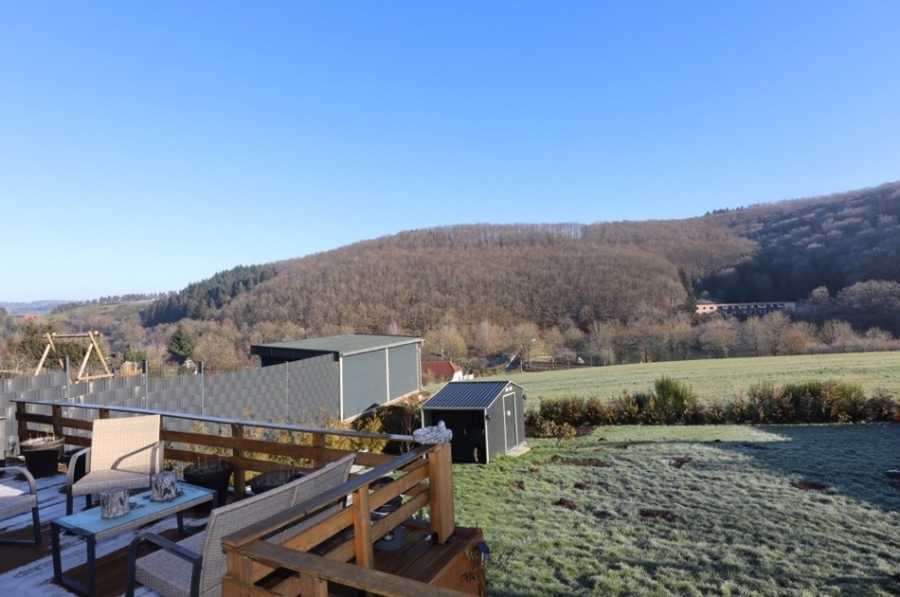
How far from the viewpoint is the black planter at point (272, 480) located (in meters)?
3.64

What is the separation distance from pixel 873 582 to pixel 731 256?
83.5m

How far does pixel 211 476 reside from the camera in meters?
3.90

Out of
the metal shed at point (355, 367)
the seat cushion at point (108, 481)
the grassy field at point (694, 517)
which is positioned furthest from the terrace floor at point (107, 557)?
the metal shed at point (355, 367)

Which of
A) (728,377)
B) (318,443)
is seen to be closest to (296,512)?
(318,443)

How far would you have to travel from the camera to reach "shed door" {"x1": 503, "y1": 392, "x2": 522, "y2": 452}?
13088 millimetres

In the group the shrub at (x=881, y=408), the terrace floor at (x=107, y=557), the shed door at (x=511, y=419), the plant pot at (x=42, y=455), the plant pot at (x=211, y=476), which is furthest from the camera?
the shrub at (x=881, y=408)

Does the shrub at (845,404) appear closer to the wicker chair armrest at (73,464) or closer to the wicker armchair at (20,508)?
the wicker chair armrest at (73,464)

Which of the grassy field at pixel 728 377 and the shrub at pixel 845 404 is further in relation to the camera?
the grassy field at pixel 728 377

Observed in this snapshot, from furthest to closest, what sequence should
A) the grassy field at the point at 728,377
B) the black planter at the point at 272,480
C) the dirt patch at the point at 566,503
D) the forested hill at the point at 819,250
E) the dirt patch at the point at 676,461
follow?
the forested hill at the point at 819,250 < the grassy field at the point at 728,377 < the dirt patch at the point at 676,461 < the dirt patch at the point at 566,503 < the black planter at the point at 272,480

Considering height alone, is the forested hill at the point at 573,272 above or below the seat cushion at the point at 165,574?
above

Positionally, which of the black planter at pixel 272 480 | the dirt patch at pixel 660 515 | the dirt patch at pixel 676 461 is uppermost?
the black planter at pixel 272 480

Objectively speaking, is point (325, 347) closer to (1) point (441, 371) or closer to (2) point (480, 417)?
(2) point (480, 417)

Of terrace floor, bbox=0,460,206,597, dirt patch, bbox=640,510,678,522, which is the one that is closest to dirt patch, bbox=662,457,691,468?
dirt patch, bbox=640,510,678,522

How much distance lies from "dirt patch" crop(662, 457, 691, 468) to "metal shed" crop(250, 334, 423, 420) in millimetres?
9076
